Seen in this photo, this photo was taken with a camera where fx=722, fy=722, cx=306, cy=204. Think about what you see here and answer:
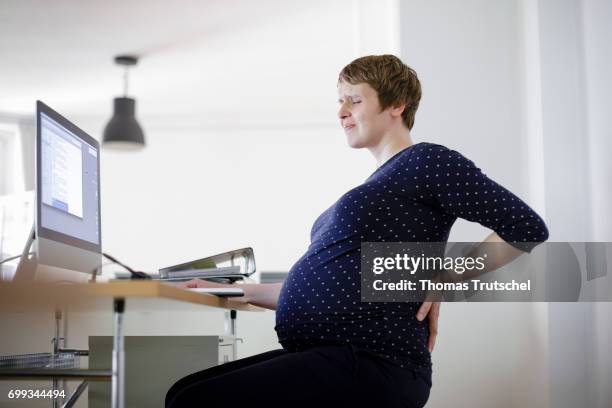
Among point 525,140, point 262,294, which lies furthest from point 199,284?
point 525,140

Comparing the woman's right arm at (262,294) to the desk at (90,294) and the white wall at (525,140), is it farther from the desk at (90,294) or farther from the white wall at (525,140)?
the white wall at (525,140)

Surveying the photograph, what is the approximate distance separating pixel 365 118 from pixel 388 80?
0.11 meters

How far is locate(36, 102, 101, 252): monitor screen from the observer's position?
177 centimetres

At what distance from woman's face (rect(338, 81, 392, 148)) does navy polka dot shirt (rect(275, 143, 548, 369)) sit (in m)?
0.20

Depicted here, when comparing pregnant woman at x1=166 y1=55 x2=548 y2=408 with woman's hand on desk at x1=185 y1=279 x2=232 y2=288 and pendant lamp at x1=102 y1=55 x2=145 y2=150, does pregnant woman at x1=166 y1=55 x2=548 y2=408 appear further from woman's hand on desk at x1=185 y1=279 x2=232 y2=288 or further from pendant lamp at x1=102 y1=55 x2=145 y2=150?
pendant lamp at x1=102 y1=55 x2=145 y2=150

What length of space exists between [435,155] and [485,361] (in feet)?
4.47

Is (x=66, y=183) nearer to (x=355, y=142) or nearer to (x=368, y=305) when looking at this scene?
(x=355, y=142)

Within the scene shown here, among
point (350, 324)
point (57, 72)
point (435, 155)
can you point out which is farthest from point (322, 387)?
point (57, 72)

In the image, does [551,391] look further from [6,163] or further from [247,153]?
[6,163]

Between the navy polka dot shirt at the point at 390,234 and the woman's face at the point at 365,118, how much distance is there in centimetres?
20

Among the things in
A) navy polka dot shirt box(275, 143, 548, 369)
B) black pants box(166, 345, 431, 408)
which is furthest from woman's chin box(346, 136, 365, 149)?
black pants box(166, 345, 431, 408)

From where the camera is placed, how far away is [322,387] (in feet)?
4.58

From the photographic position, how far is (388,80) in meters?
1.82

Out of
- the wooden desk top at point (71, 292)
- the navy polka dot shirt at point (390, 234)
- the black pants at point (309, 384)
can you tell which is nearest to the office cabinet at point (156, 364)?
the navy polka dot shirt at point (390, 234)
